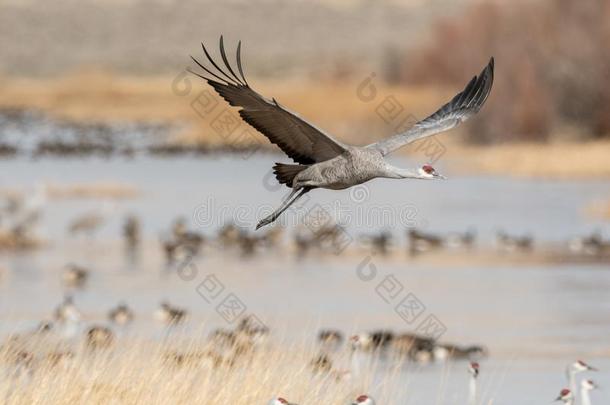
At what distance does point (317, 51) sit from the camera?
133 m

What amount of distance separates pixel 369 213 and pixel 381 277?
8.91 meters

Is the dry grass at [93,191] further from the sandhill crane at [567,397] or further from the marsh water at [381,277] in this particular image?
the sandhill crane at [567,397]

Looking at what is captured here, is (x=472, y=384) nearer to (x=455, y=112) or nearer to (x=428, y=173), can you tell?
(x=428, y=173)

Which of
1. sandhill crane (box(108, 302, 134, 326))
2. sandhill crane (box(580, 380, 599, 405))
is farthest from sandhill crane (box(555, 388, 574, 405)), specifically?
sandhill crane (box(108, 302, 134, 326))

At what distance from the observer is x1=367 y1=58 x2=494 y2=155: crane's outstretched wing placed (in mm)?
9859

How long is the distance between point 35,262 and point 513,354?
889 centimetres

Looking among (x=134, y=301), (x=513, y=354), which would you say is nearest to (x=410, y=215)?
(x=134, y=301)

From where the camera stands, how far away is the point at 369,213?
91.0ft

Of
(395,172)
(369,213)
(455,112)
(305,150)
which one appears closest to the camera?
(395,172)

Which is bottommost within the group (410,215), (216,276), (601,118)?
(216,276)

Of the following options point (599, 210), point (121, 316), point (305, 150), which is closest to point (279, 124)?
point (305, 150)

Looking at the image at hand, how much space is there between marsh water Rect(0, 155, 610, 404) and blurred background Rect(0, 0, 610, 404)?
55 millimetres

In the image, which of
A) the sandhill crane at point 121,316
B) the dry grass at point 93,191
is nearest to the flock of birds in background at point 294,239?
the sandhill crane at point 121,316

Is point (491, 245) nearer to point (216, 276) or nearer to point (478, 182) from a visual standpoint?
point (216, 276)
